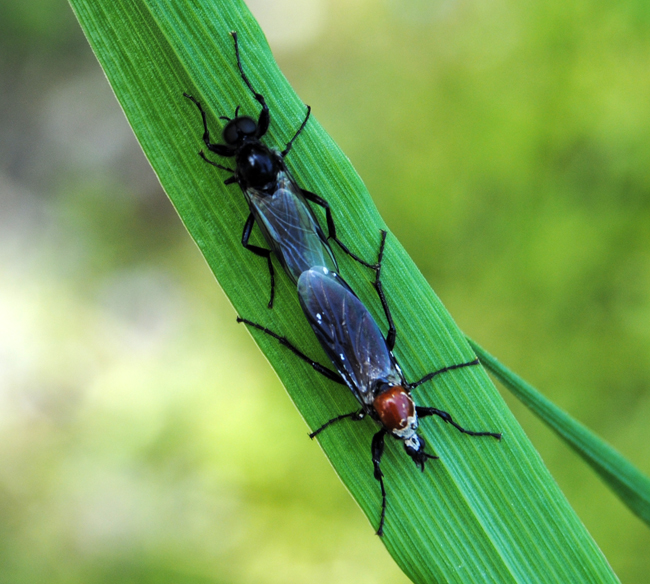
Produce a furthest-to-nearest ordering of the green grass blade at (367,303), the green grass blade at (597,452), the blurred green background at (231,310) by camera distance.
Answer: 1. the blurred green background at (231,310)
2. the green grass blade at (367,303)
3. the green grass blade at (597,452)

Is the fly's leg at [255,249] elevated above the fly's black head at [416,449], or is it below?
above

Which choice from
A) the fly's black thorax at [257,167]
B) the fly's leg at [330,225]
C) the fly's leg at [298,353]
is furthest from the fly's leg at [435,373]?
the fly's black thorax at [257,167]

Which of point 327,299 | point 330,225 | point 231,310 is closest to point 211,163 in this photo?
point 330,225

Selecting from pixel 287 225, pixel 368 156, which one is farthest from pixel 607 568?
pixel 368 156

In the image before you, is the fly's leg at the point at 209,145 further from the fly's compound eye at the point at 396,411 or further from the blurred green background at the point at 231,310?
the blurred green background at the point at 231,310

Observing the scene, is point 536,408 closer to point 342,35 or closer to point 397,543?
point 397,543

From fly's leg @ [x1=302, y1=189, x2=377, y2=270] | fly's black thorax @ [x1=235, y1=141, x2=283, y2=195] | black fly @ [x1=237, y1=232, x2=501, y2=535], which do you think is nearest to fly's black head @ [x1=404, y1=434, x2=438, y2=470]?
black fly @ [x1=237, y1=232, x2=501, y2=535]

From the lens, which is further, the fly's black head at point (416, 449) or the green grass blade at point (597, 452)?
the fly's black head at point (416, 449)
